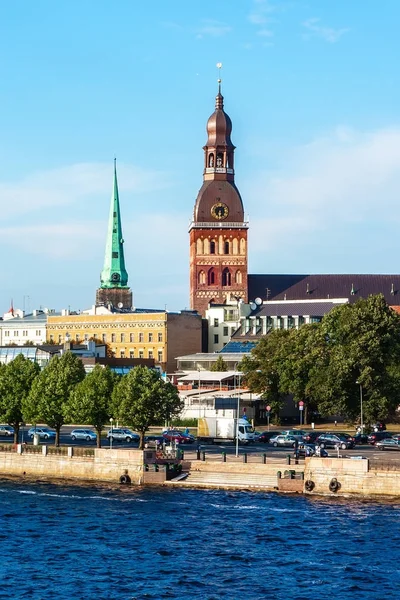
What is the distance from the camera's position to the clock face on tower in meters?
187

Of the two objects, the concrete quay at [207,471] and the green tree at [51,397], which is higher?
the green tree at [51,397]

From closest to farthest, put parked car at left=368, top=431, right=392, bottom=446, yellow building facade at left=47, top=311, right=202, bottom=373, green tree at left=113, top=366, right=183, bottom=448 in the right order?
green tree at left=113, top=366, right=183, bottom=448 < parked car at left=368, top=431, right=392, bottom=446 < yellow building facade at left=47, top=311, right=202, bottom=373

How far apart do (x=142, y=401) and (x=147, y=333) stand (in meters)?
83.6

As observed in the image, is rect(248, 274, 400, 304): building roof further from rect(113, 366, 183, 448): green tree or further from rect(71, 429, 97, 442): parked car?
rect(113, 366, 183, 448): green tree

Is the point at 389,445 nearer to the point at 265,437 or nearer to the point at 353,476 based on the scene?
the point at 265,437

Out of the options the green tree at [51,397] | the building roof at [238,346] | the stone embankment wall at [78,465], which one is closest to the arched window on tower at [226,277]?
the building roof at [238,346]

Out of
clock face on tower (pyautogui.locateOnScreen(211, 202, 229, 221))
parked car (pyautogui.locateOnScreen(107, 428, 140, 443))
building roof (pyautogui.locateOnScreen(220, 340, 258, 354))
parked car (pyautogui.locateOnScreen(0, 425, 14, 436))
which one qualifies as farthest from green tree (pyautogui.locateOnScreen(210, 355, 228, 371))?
parked car (pyautogui.locateOnScreen(107, 428, 140, 443))

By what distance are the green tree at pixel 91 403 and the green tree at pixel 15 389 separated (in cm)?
570

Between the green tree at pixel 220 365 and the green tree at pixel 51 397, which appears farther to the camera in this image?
the green tree at pixel 220 365

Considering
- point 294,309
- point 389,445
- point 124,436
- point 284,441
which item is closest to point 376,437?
point 389,445

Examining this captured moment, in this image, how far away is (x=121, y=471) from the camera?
87.2 metres

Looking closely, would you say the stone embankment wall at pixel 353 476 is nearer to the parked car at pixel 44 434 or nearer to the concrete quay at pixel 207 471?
the concrete quay at pixel 207 471

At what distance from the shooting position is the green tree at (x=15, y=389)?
10569 centimetres

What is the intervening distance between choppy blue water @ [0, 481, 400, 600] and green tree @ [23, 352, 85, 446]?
703 inches
